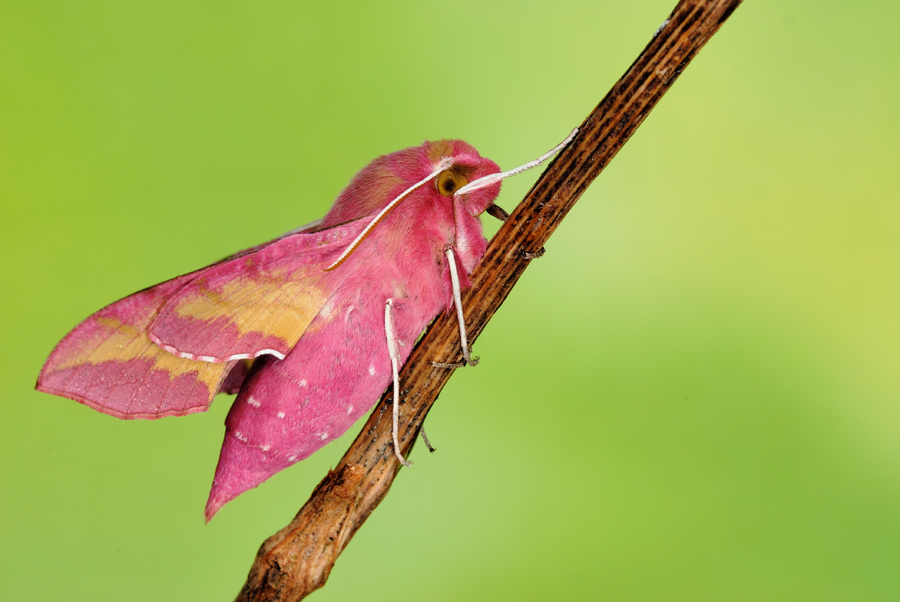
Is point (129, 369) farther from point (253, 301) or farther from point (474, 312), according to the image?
point (474, 312)

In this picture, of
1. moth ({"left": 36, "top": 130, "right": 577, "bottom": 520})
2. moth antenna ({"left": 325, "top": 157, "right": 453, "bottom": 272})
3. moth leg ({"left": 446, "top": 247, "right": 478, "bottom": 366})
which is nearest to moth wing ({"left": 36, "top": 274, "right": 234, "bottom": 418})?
moth ({"left": 36, "top": 130, "right": 577, "bottom": 520})

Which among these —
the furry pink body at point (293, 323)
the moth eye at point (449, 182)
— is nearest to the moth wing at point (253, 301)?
the furry pink body at point (293, 323)

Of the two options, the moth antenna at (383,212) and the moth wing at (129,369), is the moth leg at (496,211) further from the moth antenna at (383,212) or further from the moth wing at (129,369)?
the moth wing at (129,369)

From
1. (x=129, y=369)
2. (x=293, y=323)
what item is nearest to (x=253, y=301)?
(x=293, y=323)

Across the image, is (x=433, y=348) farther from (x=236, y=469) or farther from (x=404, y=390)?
(x=236, y=469)

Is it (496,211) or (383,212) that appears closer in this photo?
(383,212)

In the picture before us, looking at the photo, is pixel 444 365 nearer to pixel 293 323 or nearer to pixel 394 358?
pixel 394 358

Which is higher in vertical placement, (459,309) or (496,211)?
(496,211)
